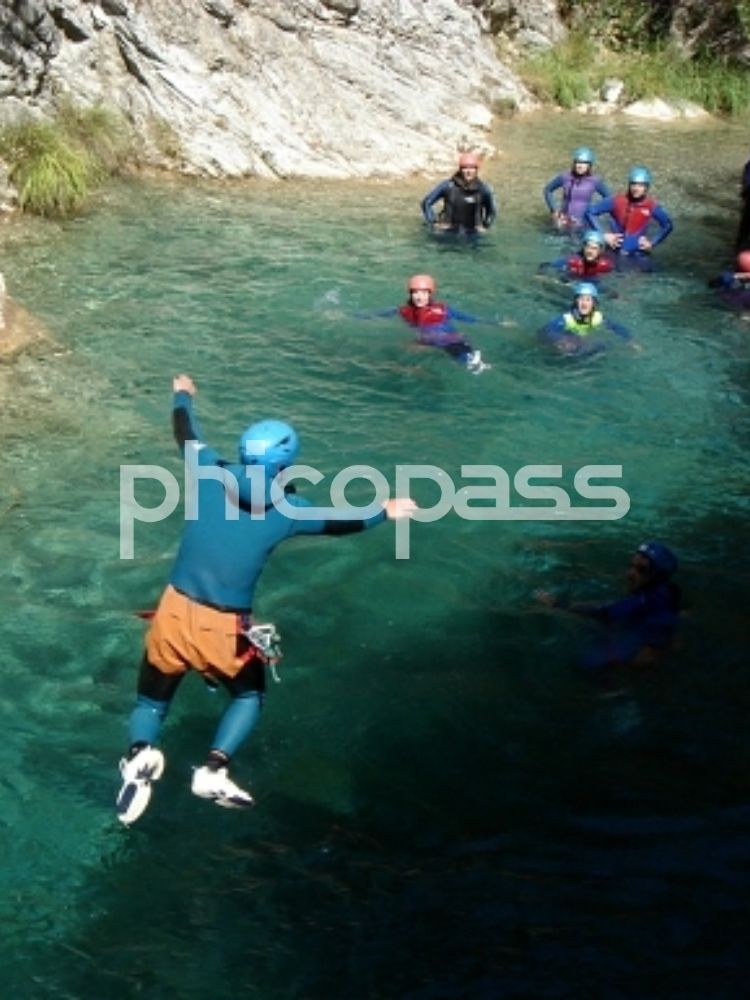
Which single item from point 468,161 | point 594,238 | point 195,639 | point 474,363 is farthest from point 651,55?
point 195,639

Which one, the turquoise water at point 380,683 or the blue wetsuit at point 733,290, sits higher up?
the blue wetsuit at point 733,290

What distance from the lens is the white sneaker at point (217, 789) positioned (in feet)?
18.3

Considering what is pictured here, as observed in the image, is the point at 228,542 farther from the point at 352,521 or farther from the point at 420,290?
the point at 420,290

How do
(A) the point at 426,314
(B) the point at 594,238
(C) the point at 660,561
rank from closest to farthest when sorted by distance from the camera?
(C) the point at 660,561, (A) the point at 426,314, (B) the point at 594,238

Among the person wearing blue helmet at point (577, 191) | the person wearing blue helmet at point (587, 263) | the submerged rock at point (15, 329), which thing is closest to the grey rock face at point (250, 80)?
the person wearing blue helmet at point (577, 191)

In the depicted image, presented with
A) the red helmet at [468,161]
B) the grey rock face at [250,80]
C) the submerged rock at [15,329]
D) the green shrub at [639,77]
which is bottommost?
the submerged rock at [15,329]

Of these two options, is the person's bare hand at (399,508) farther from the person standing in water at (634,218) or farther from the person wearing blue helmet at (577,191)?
the person wearing blue helmet at (577,191)

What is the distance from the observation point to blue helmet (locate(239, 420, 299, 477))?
5.77 m

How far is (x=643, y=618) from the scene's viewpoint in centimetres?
744

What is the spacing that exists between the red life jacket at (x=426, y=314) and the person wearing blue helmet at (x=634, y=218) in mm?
3705

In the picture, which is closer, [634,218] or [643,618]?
[643,618]

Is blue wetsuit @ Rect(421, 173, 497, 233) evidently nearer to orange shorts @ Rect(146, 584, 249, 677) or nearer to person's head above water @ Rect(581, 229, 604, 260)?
person's head above water @ Rect(581, 229, 604, 260)

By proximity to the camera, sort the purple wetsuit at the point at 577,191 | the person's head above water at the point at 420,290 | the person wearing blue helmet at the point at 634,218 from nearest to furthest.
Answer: the person's head above water at the point at 420,290
the person wearing blue helmet at the point at 634,218
the purple wetsuit at the point at 577,191

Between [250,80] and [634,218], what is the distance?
21.3ft
